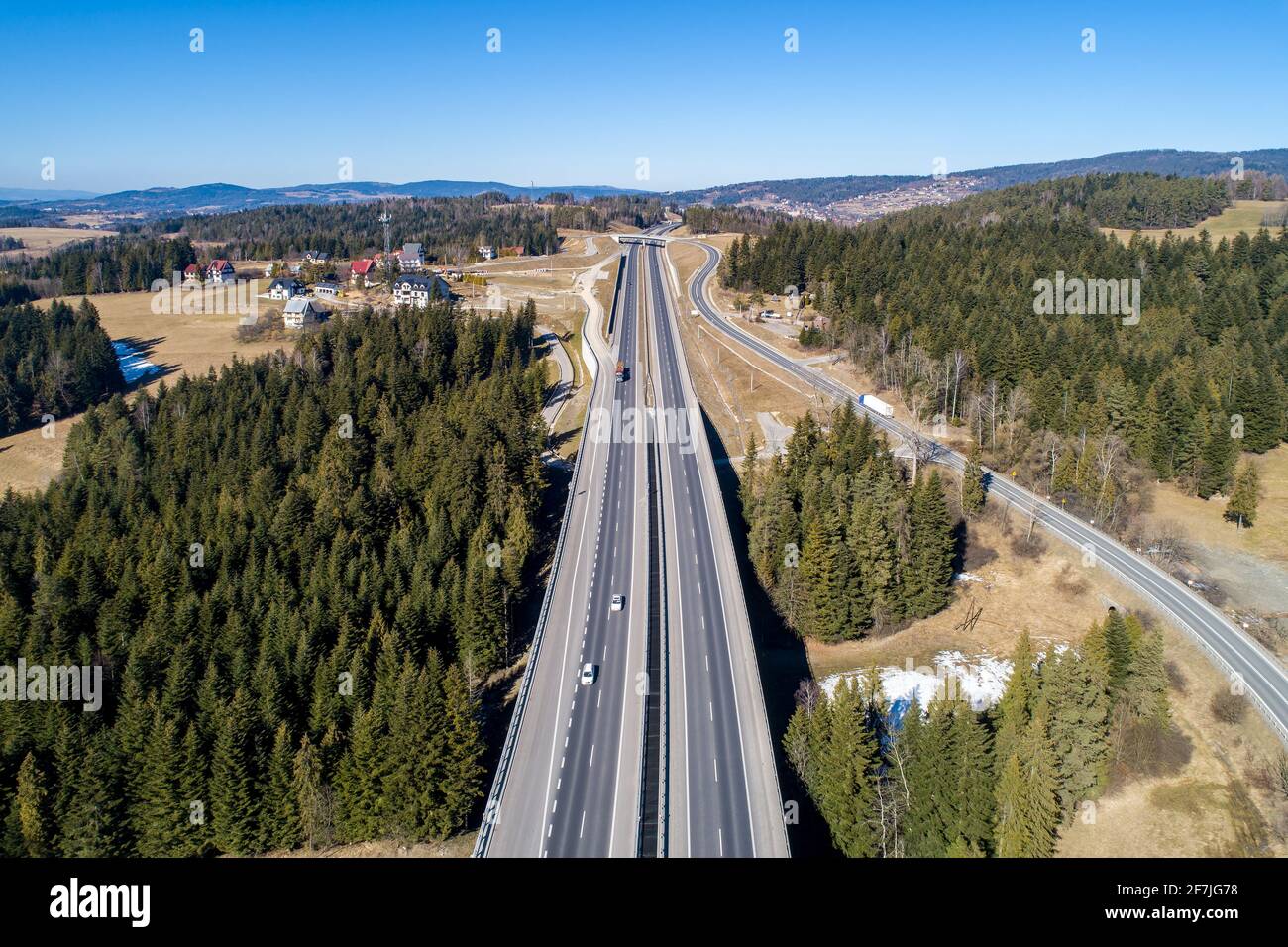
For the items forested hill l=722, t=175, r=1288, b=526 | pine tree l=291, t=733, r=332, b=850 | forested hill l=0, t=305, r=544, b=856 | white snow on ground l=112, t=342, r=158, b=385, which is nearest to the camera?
pine tree l=291, t=733, r=332, b=850

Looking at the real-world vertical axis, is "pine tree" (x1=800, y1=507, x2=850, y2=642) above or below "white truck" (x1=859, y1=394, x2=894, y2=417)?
below

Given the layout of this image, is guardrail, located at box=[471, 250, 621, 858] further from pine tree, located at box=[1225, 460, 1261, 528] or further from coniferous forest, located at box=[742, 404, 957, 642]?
pine tree, located at box=[1225, 460, 1261, 528]

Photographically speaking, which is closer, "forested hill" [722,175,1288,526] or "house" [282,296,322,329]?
"forested hill" [722,175,1288,526]

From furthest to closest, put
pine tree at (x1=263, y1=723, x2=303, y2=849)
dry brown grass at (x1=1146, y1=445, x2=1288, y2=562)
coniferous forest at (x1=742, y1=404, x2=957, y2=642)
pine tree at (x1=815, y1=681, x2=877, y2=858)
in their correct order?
1. dry brown grass at (x1=1146, y1=445, x2=1288, y2=562)
2. coniferous forest at (x1=742, y1=404, x2=957, y2=642)
3. pine tree at (x1=263, y1=723, x2=303, y2=849)
4. pine tree at (x1=815, y1=681, x2=877, y2=858)

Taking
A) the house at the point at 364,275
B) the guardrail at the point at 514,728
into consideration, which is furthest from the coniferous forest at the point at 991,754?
the house at the point at 364,275

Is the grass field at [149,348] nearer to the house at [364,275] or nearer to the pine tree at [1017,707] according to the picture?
the house at [364,275]

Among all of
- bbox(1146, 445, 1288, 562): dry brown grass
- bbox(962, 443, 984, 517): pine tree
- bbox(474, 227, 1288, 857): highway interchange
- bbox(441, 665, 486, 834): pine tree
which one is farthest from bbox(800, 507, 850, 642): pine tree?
bbox(1146, 445, 1288, 562): dry brown grass
